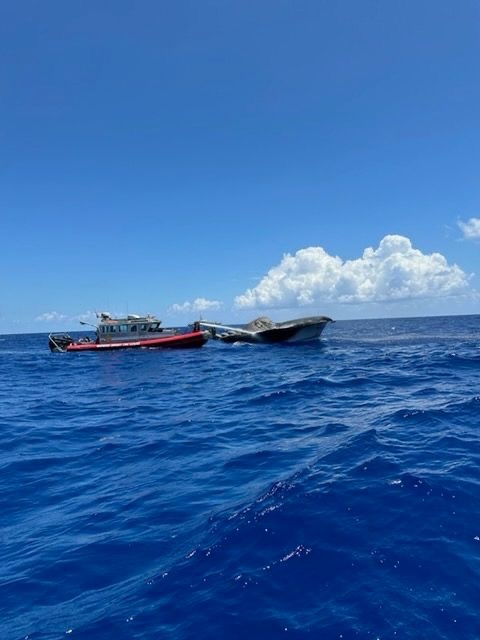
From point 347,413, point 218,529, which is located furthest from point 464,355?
point 218,529

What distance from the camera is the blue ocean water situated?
12.8ft

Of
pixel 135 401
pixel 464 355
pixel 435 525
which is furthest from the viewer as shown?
pixel 464 355

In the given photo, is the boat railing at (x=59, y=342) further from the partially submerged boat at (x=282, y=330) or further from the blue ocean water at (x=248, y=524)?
the blue ocean water at (x=248, y=524)

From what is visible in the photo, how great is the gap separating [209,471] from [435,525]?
4.09 m

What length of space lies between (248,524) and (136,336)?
3957cm

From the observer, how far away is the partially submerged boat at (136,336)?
4122 centimetres

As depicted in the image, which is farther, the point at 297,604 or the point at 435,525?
the point at 435,525

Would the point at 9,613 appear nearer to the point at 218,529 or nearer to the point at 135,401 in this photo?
the point at 218,529

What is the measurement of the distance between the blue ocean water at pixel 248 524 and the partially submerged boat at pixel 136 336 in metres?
28.2

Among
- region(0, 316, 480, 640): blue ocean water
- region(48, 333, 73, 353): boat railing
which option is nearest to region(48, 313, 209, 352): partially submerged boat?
region(48, 333, 73, 353): boat railing

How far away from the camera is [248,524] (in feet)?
18.0

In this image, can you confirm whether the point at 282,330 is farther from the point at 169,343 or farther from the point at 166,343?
the point at 166,343

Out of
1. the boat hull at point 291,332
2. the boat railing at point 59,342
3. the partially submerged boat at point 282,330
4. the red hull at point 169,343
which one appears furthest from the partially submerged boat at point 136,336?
the boat hull at point 291,332

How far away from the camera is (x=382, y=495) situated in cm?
Result: 619
